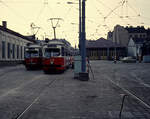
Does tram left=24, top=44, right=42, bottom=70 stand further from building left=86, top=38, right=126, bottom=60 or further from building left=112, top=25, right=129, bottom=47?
building left=112, top=25, right=129, bottom=47

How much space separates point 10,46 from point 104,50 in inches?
2058

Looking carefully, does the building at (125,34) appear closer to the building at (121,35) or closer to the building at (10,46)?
the building at (121,35)

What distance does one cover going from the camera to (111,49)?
88.6 meters

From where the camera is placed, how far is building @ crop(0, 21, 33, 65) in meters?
38.6

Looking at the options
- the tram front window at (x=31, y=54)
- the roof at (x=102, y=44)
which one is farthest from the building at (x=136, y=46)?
the tram front window at (x=31, y=54)

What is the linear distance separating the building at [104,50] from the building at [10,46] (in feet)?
137

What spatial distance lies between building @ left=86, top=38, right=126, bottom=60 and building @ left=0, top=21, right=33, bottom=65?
41886 mm

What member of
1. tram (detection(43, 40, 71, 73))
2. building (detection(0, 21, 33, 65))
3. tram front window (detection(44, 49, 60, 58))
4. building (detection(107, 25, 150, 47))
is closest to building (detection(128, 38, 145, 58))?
building (detection(107, 25, 150, 47))

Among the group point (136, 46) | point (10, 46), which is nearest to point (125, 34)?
point (136, 46)

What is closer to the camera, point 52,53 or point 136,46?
point 52,53

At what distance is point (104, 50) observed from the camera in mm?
89938

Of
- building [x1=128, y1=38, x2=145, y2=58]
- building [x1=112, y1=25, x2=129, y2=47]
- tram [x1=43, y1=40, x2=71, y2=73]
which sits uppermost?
building [x1=112, y1=25, x2=129, y2=47]

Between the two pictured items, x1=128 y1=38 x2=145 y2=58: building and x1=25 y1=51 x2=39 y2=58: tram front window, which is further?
x1=128 y1=38 x2=145 y2=58: building

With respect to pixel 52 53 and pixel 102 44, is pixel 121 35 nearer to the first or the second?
pixel 102 44
